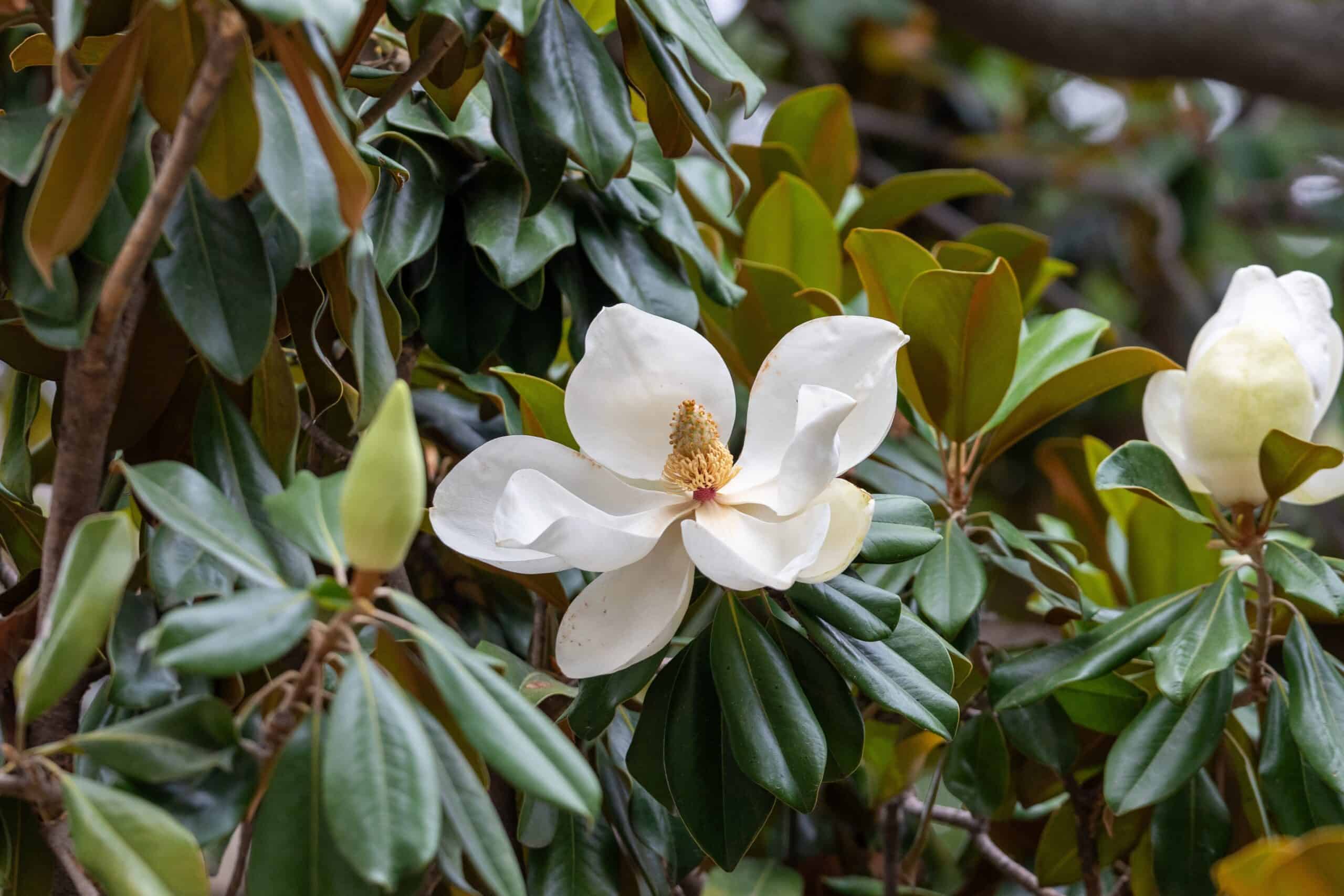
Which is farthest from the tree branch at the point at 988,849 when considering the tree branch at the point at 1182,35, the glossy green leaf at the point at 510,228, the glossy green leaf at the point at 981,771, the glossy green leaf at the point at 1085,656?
the tree branch at the point at 1182,35

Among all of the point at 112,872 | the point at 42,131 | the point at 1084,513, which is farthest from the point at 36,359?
the point at 1084,513

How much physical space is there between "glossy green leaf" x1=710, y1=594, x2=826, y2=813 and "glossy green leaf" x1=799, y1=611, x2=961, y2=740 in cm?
3

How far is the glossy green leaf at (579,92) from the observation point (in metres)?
0.60

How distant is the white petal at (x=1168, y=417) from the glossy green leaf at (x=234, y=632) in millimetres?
589

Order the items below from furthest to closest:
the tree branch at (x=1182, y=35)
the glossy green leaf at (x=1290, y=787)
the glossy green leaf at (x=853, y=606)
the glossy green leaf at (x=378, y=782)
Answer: the tree branch at (x=1182, y=35) → the glossy green leaf at (x=1290, y=787) → the glossy green leaf at (x=853, y=606) → the glossy green leaf at (x=378, y=782)

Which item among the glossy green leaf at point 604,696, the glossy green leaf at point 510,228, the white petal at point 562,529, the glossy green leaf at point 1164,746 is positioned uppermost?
the glossy green leaf at point 510,228

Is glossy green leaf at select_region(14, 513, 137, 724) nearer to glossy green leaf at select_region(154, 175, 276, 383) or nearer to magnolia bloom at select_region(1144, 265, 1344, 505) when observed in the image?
glossy green leaf at select_region(154, 175, 276, 383)

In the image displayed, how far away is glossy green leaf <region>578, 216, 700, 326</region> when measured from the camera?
0.76 m

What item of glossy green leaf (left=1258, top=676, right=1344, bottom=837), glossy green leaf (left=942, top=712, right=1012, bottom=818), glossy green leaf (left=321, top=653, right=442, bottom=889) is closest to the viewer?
glossy green leaf (left=321, top=653, right=442, bottom=889)

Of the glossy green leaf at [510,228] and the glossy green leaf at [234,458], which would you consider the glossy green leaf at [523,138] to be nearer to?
the glossy green leaf at [510,228]

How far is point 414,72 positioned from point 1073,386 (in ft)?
1.54

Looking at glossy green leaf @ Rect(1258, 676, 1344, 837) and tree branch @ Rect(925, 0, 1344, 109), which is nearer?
glossy green leaf @ Rect(1258, 676, 1344, 837)

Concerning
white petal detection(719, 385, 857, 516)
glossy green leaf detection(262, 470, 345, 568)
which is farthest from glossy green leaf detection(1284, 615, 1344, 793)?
glossy green leaf detection(262, 470, 345, 568)

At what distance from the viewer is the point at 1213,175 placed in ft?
9.15
